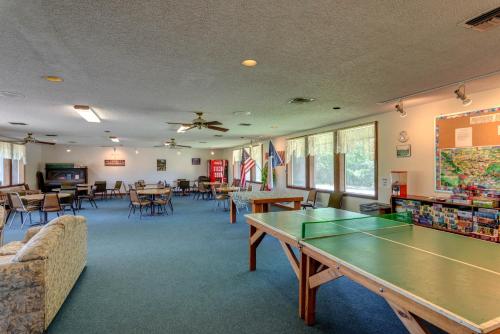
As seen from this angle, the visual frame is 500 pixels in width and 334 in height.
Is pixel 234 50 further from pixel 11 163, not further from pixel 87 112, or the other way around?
pixel 11 163

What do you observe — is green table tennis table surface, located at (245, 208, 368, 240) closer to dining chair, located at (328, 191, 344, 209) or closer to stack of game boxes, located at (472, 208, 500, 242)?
stack of game boxes, located at (472, 208, 500, 242)

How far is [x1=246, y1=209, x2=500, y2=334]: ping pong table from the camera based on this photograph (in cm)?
126

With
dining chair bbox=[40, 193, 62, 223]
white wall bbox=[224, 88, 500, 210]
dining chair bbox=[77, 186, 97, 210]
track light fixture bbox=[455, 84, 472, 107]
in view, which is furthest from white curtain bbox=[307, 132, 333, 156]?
dining chair bbox=[77, 186, 97, 210]

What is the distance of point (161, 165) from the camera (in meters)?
14.3

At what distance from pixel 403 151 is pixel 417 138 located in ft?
1.08

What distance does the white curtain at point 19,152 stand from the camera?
9312 millimetres

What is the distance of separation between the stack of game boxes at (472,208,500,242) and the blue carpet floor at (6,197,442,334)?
1831 mm

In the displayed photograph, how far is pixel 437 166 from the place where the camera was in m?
4.27

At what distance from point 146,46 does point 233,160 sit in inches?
458

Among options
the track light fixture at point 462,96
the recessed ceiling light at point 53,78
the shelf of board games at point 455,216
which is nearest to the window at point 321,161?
the shelf of board games at point 455,216

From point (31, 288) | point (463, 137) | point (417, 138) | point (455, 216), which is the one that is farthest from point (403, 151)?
point (31, 288)

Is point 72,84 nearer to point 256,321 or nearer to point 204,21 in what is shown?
point 204,21

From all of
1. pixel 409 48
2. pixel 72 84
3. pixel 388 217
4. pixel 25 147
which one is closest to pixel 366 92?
pixel 409 48

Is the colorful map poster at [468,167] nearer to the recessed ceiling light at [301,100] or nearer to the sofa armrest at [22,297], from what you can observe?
the recessed ceiling light at [301,100]
